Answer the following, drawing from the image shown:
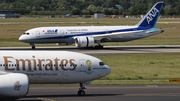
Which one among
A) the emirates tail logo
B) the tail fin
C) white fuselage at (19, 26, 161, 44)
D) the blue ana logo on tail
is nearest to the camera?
the emirates tail logo

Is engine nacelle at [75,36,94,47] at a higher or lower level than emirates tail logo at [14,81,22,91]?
lower

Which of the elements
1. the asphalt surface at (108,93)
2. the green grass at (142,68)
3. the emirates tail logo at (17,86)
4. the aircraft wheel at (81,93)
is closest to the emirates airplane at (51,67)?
the aircraft wheel at (81,93)

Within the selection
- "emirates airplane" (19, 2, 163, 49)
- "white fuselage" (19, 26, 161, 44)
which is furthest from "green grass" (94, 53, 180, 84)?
"white fuselage" (19, 26, 161, 44)

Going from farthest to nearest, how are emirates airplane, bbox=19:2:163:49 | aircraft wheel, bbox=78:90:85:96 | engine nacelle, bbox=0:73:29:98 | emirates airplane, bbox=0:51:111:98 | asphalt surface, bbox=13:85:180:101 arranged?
1. emirates airplane, bbox=19:2:163:49
2. aircraft wheel, bbox=78:90:85:96
3. asphalt surface, bbox=13:85:180:101
4. emirates airplane, bbox=0:51:111:98
5. engine nacelle, bbox=0:73:29:98

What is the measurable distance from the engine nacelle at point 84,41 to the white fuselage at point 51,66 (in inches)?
1499

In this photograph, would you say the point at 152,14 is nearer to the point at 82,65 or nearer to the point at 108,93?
the point at 108,93

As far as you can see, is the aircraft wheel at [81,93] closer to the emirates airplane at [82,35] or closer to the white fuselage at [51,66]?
the white fuselage at [51,66]

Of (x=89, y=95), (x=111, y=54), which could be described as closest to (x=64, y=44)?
(x=111, y=54)

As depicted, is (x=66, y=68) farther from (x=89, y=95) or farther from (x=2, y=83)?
(x=2, y=83)

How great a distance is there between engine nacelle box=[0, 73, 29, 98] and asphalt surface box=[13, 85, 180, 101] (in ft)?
8.63

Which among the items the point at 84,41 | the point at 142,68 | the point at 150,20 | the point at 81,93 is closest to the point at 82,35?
the point at 84,41

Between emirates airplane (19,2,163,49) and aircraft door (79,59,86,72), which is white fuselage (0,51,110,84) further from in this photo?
emirates airplane (19,2,163,49)

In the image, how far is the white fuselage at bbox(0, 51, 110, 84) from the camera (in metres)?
32.0

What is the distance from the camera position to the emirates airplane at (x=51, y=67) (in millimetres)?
31844
